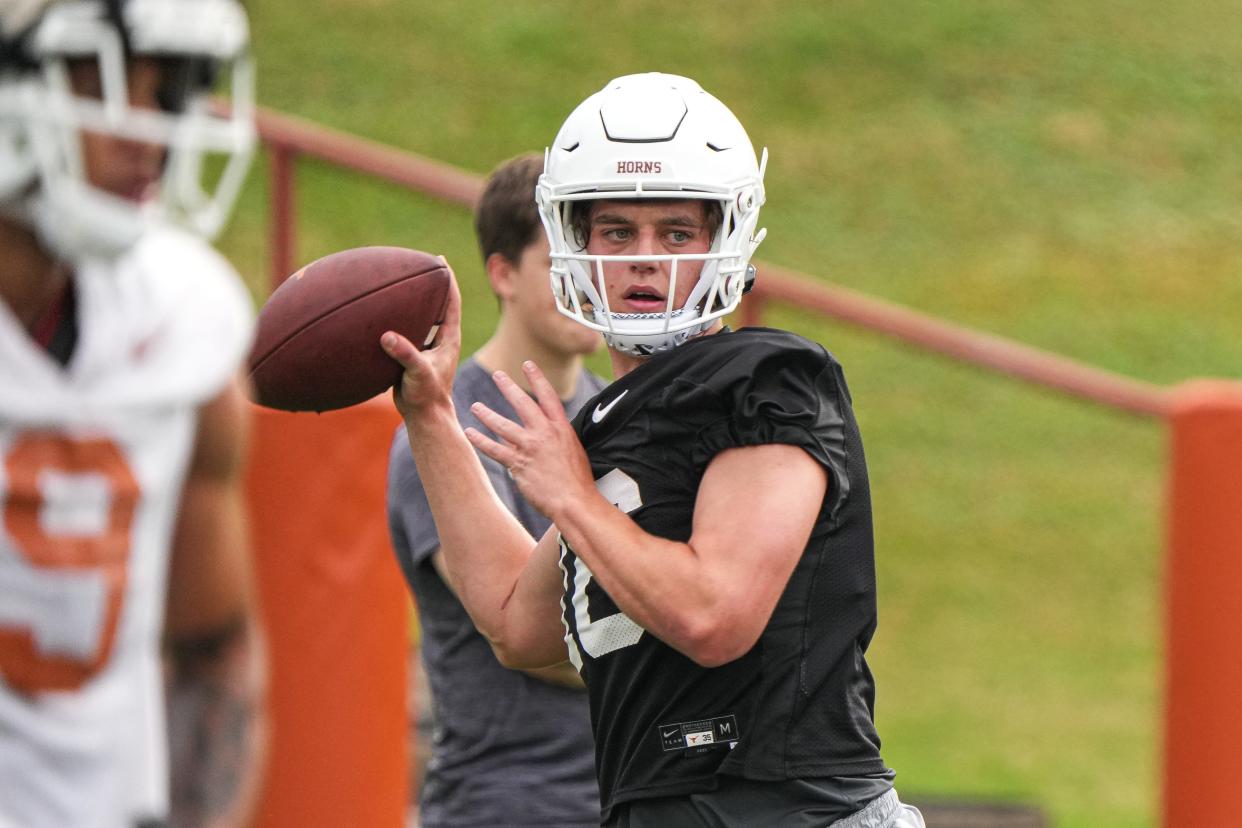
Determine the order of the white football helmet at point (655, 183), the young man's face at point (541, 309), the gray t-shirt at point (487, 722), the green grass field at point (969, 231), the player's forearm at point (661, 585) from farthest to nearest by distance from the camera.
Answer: the green grass field at point (969, 231) → the young man's face at point (541, 309) → the gray t-shirt at point (487, 722) → the white football helmet at point (655, 183) → the player's forearm at point (661, 585)

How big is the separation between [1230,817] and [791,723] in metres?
2.29

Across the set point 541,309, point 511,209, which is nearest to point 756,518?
point 541,309

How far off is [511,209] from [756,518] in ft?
4.49

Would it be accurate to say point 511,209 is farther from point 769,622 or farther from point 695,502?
point 769,622

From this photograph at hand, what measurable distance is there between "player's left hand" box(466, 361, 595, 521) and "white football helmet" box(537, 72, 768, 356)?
16 cm

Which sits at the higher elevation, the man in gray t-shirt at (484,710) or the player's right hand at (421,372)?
the player's right hand at (421,372)

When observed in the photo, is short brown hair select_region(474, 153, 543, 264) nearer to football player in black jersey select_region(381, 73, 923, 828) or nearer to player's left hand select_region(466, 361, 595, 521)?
football player in black jersey select_region(381, 73, 923, 828)

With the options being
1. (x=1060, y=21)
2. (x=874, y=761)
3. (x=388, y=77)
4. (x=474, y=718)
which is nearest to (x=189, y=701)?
(x=874, y=761)

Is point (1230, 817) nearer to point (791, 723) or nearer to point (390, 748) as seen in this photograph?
point (390, 748)

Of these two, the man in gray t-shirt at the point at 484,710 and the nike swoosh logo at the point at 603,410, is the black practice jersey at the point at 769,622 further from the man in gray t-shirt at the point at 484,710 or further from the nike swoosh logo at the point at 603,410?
the man in gray t-shirt at the point at 484,710

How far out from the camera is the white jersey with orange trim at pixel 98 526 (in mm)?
1854

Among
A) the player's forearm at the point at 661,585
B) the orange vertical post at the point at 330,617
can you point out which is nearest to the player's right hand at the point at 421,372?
the player's forearm at the point at 661,585

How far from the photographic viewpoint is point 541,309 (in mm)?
3521

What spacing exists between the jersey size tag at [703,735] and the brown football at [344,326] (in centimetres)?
77
